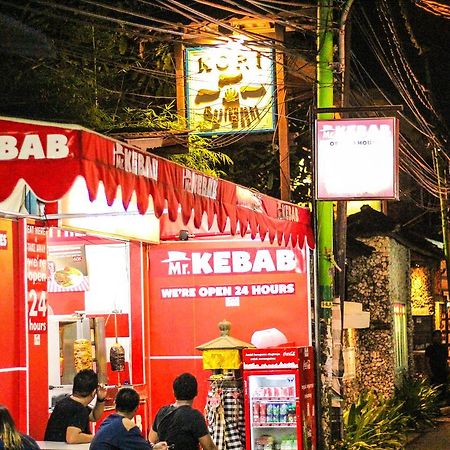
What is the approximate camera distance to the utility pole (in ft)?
51.4

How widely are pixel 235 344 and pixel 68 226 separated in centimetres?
290

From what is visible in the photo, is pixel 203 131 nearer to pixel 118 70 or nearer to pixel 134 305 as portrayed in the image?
pixel 118 70

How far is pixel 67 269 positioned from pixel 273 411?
336cm

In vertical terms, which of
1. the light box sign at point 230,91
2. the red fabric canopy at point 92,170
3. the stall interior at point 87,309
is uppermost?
the light box sign at point 230,91

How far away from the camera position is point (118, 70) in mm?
18344

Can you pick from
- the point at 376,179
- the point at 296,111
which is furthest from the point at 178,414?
the point at 296,111

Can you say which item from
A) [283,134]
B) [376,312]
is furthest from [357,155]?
[376,312]

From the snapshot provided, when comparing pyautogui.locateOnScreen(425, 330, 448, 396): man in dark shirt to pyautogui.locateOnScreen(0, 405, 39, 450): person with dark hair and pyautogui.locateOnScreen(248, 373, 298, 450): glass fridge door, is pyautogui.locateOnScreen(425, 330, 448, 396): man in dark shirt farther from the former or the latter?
pyautogui.locateOnScreen(0, 405, 39, 450): person with dark hair

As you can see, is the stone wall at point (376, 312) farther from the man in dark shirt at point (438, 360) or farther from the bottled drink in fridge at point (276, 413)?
the bottled drink in fridge at point (276, 413)

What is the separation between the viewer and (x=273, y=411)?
559 inches

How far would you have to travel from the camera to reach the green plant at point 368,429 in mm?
17125

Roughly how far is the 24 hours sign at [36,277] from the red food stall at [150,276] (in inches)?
0.5

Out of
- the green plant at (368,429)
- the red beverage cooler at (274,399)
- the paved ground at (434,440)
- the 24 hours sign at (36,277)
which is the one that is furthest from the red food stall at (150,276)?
the paved ground at (434,440)

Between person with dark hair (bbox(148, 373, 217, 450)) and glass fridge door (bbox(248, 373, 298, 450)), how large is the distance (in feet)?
14.2
